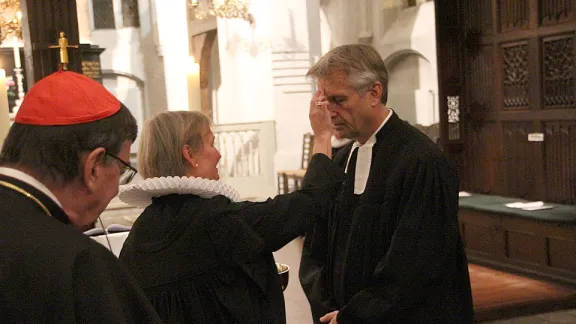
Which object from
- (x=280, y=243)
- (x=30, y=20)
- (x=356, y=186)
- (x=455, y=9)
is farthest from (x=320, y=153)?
(x=455, y=9)

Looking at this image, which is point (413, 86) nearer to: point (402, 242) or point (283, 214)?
point (402, 242)

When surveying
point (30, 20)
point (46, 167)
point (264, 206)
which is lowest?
point (264, 206)

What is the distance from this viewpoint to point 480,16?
19.1 ft

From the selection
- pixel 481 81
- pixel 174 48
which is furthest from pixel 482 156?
pixel 174 48

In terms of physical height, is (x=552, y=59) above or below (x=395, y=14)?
below

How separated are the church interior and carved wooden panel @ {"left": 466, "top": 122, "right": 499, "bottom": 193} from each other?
0.01m

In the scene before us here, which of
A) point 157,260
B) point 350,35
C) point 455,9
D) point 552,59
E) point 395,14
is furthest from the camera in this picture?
point 350,35

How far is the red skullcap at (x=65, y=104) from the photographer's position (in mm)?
1090

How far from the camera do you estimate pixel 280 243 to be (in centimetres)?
172

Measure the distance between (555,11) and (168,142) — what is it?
4.20 m

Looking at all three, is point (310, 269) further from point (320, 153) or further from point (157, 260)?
point (157, 260)

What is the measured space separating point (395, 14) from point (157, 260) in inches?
392

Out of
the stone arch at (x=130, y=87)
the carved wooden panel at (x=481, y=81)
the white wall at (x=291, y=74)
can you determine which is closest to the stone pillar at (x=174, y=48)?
the stone arch at (x=130, y=87)

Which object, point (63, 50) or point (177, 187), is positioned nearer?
point (177, 187)
